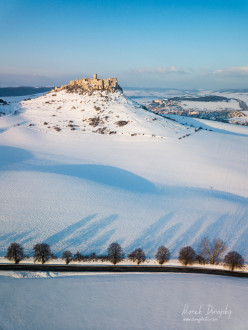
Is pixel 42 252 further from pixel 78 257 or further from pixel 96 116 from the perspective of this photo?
pixel 96 116

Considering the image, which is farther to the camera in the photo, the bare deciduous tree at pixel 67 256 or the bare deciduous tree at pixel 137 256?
the bare deciduous tree at pixel 137 256

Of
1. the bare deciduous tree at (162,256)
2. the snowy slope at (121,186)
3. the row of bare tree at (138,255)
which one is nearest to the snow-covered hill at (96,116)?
the snowy slope at (121,186)

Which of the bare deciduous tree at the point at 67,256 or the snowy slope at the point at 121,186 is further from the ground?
the snowy slope at the point at 121,186

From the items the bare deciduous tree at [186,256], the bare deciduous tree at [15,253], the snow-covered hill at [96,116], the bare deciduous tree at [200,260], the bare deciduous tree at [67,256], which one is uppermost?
the snow-covered hill at [96,116]

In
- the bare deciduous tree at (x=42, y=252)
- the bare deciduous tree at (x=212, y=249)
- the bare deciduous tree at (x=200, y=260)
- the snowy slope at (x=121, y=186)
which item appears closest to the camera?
the bare deciduous tree at (x=42, y=252)

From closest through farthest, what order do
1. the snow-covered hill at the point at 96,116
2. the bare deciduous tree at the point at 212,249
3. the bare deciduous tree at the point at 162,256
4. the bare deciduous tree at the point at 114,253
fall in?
the bare deciduous tree at the point at 114,253 < the bare deciduous tree at the point at 162,256 < the bare deciduous tree at the point at 212,249 < the snow-covered hill at the point at 96,116

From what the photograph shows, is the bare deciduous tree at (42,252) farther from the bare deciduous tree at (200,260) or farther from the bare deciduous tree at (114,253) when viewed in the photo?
the bare deciduous tree at (200,260)

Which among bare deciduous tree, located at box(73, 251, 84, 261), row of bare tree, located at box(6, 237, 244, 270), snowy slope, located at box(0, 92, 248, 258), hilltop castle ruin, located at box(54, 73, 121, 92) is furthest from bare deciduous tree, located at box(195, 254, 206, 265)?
hilltop castle ruin, located at box(54, 73, 121, 92)
